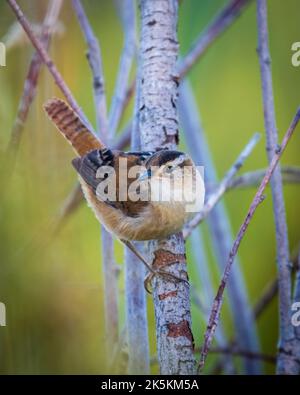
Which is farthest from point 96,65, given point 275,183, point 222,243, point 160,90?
point 222,243

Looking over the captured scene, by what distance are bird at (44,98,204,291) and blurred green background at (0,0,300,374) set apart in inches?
9.0

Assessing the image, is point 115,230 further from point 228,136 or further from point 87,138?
point 228,136

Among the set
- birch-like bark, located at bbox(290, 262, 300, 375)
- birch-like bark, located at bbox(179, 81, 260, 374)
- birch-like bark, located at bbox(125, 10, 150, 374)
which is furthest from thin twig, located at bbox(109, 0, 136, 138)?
birch-like bark, located at bbox(290, 262, 300, 375)

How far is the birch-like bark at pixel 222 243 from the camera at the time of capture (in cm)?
216

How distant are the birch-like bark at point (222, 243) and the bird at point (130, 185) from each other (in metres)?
0.31

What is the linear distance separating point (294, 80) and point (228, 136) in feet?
1.87

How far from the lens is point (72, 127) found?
81.0 inches

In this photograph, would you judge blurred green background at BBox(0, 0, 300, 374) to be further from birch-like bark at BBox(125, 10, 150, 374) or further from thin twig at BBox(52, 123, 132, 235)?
birch-like bark at BBox(125, 10, 150, 374)

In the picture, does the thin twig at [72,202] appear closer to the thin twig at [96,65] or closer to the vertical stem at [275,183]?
the thin twig at [96,65]

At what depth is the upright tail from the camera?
205 centimetres

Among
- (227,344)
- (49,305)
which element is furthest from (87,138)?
(227,344)

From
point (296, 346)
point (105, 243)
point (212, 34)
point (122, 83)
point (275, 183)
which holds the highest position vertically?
point (212, 34)

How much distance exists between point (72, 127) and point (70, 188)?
1.66 ft

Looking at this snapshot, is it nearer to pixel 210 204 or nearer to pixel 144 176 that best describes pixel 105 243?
pixel 144 176
